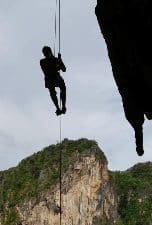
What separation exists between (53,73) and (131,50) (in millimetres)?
1958

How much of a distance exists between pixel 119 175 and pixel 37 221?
26072 mm

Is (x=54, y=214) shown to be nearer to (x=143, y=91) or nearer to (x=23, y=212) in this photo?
(x=23, y=212)

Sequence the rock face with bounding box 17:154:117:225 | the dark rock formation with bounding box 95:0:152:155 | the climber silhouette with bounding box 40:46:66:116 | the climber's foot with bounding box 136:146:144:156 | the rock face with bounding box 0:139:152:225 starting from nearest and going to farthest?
1. the dark rock formation with bounding box 95:0:152:155
2. the climber's foot with bounding box 136:146:144:156
3. the climber silhouette with bounding box 40:46:66:116
4. the rock face with bounding box 17:154:117:225
5. the rock face with bounding box 0:139:152:225

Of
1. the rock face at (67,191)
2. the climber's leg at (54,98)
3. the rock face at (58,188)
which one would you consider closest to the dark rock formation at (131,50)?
the climber's leg at (54,98)

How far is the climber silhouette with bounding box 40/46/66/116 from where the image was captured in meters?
12.3

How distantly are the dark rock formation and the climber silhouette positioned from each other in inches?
43.4

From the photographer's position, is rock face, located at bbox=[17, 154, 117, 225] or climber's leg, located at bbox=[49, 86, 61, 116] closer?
climber's leg, located at bbox=[49, 86, 61, 116]

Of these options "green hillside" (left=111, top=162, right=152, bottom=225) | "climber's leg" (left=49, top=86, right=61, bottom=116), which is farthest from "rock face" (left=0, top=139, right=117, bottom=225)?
"climber's leg" (left=49, top=86, right=61, bottom=116)

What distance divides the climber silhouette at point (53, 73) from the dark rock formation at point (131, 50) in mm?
1102

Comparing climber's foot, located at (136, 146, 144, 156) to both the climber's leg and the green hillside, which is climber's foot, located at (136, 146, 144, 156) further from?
the green hillside

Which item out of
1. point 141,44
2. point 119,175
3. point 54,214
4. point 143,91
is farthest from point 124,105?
point 119,175

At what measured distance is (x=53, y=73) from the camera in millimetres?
12492

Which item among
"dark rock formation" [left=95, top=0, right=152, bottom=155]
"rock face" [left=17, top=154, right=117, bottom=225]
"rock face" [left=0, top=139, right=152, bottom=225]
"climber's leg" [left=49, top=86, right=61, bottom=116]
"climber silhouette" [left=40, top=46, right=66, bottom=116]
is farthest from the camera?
"rock face" [left=0, top=139, right=152, bottom=225]

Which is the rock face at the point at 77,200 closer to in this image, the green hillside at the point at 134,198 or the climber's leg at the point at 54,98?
the green hillside at the point at 134,198
